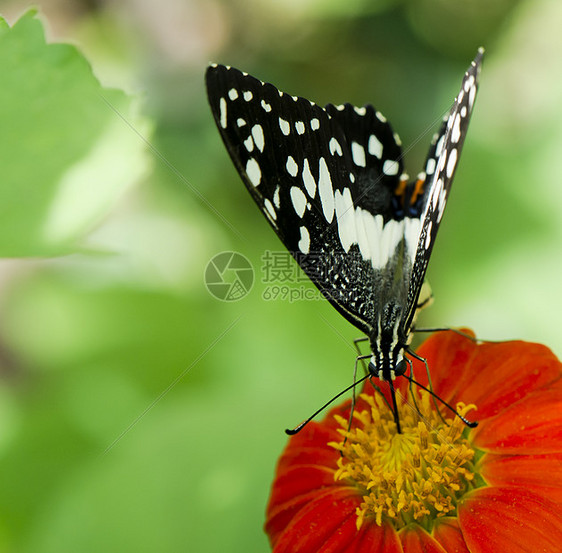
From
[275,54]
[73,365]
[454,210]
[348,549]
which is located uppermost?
[275,54]

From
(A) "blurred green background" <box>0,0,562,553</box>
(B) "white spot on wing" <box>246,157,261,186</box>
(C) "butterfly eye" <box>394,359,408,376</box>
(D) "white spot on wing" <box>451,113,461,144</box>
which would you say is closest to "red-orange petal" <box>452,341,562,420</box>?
(C) "butterfly eye" <box>394,359,408,376</box>

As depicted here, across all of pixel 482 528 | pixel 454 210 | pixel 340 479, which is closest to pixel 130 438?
pixel 340 479

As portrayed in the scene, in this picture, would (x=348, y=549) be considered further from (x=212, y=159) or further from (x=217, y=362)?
(x=212, y=159)

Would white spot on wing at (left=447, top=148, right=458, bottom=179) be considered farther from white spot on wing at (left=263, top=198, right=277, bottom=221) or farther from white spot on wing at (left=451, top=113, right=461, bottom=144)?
white spot on wing at (left=263, top=198, right=277, bottom=221)

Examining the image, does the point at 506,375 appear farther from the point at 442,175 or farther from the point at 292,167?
the point at 292,167

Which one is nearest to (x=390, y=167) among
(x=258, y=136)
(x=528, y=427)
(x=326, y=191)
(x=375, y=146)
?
(x=375, y=146)

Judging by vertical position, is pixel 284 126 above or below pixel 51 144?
above

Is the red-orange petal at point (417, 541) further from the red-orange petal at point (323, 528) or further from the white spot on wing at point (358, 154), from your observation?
the white spot on wing at point (358, 154)
